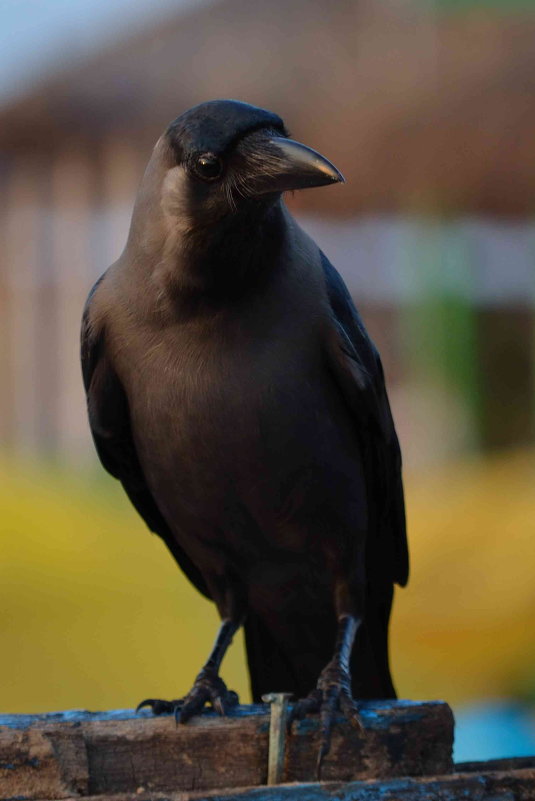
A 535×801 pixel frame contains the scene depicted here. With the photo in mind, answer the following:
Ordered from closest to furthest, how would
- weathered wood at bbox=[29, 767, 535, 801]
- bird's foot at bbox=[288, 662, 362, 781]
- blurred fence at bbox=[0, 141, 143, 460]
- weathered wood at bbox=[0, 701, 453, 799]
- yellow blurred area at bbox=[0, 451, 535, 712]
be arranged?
weathered wood at bbox=[29, 767, 535, 801] → weathered wood at bbox=[0, 701, 453, 799] → bird's foot at bbox=[288, 662, 362, 781] → yellow blurred area at bbox=[0, 451, 535, 712] → blurred fence at bbox=[0, 141, 143, 460]

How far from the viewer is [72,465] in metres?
8.58

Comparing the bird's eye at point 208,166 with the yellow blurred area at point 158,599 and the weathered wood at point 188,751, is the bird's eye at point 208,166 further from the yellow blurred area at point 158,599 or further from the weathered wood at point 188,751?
the yellow blurred area at point 158,599

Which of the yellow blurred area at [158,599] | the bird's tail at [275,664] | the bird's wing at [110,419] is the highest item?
the bird's wing at [110,419]

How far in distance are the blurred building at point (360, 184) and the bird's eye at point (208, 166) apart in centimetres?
622

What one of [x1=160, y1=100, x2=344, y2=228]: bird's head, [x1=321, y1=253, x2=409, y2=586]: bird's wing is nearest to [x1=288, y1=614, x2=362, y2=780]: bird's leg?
[x1=321, y1=253, x2=409, y2=586]: bird's wing

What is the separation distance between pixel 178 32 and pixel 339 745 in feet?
24.2

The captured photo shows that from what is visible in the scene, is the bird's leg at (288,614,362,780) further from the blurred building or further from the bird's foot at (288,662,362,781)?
the blurred building

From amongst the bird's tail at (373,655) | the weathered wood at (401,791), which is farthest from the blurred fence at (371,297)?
the weathered wood at (401,791)

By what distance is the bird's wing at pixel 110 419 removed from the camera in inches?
95.3

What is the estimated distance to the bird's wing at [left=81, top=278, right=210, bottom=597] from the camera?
7.95 ft

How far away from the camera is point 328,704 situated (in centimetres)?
199

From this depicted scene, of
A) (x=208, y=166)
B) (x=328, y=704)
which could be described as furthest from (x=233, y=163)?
(x=328, y=704)

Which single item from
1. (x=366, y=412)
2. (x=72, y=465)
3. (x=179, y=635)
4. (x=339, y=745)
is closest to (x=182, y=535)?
(x=366, y=412)

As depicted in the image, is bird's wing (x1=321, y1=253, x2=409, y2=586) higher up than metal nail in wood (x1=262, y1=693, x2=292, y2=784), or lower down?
higher up
